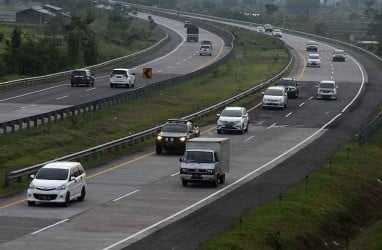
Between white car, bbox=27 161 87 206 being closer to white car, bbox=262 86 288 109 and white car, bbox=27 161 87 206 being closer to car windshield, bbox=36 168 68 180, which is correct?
car windshield, bbox=36 168 68 180

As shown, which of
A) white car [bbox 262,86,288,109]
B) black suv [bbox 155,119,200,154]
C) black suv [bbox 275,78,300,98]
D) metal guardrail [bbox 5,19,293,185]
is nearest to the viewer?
metal guardrail [bbox 5,19,293,185]

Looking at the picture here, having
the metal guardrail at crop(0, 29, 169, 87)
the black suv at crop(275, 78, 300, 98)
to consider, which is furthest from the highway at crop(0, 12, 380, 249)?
the metal guardrail at crop(0, 29, 169, 87)

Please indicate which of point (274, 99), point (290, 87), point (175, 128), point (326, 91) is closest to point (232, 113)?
point (175, 128)

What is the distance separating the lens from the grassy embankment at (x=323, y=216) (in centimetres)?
3622

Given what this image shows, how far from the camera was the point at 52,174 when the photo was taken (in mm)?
40781

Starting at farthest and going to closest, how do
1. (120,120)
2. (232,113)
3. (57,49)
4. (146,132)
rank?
1. (57,49)
2. (120,120)
3. (232,113)
4. (146,132)

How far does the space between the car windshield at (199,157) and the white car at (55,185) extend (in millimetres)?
6642

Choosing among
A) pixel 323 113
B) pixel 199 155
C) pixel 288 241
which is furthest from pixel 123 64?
pixel 288 241

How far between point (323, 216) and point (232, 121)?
25.3 meters

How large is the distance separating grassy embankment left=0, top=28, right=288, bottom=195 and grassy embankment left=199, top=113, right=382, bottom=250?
10.6m

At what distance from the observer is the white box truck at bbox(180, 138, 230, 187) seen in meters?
46.6

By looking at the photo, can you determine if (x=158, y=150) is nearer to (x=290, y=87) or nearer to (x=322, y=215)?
(x=322, y=215)

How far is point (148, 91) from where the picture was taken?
88938mm

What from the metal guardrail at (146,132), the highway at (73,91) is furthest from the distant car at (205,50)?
the metal guardrail at (146,132)
